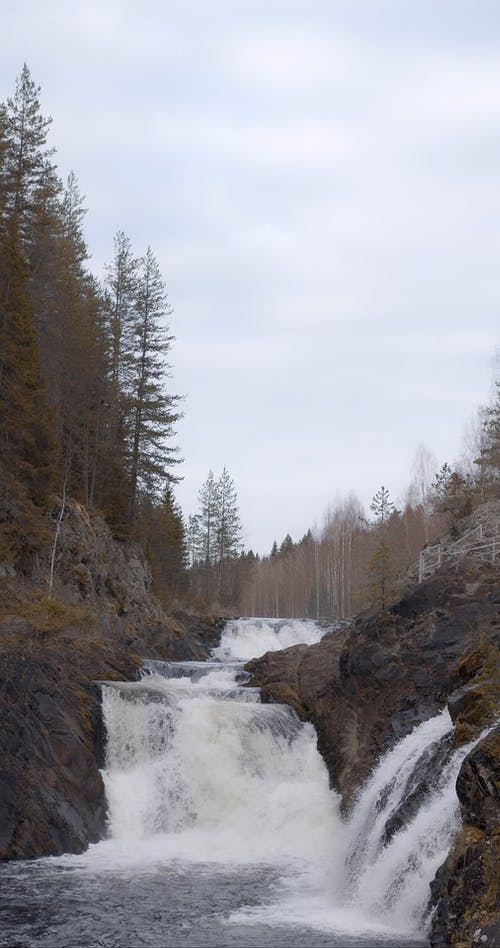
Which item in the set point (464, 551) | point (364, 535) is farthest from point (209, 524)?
point (464, 551)

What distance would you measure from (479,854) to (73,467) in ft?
103

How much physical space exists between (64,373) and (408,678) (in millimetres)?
23337

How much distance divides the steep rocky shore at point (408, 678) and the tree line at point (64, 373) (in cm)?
1088

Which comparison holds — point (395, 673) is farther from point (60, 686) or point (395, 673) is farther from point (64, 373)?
point (64, 373)

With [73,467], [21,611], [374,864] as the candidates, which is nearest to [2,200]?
[73,467]

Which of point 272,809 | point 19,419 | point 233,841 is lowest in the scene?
point 233,841

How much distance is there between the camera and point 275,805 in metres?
20.1

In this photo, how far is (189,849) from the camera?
59.1 ft

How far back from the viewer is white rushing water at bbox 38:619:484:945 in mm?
12844

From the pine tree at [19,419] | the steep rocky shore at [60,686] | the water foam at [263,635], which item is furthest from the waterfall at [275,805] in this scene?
the water foam at [263,635]

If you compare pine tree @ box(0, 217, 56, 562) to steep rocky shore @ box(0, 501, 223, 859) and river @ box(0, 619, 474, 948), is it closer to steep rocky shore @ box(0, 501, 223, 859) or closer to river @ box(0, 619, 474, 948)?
steep rocky shore @ box(0, 501, 223, 859)

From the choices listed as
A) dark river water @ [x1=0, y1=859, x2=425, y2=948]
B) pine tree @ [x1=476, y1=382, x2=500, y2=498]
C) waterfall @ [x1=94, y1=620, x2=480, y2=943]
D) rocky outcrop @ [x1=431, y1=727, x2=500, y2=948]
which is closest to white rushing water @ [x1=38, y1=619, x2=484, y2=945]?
waterfall @ [x1=94, y1=620, x2=480, y2=943]

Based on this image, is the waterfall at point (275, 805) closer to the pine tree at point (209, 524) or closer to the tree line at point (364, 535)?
the tree line at point (364, 535)

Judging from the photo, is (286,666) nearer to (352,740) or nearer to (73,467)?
(352,740)
